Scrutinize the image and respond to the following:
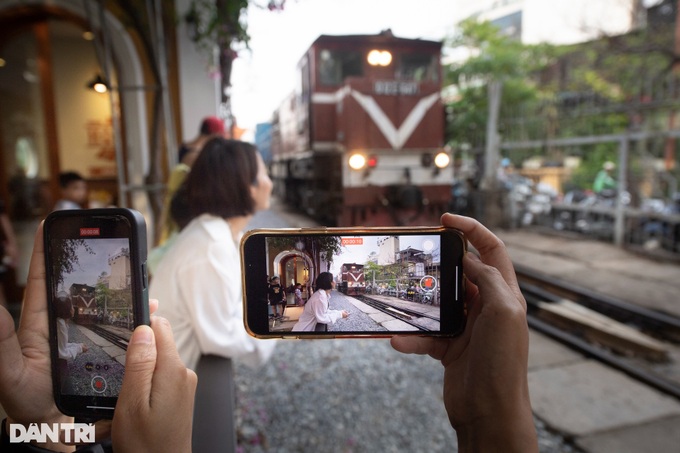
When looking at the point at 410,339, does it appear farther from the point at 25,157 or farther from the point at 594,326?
the point at 25,157

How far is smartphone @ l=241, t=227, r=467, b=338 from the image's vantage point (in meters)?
0.68

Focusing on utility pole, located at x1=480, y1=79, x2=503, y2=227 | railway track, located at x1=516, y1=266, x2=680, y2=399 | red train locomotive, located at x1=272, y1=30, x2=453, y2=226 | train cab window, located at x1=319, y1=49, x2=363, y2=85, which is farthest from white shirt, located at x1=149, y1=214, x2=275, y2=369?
train cab window, located at x1=319, y1=49, x2=363, y2=85

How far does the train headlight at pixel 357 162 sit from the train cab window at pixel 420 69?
94 centimetres

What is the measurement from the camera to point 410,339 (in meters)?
0.79

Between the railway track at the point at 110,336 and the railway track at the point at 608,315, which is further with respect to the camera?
the railway track at the point at 608,315

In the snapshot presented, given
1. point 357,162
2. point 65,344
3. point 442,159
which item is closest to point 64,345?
point 65,344

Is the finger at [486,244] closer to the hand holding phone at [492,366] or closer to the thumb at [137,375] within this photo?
the hand holding phone at [492,366]

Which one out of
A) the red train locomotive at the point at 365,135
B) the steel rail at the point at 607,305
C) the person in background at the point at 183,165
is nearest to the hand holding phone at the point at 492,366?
the red train locomotive at the point at 365,135

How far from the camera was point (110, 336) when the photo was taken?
2.20ft

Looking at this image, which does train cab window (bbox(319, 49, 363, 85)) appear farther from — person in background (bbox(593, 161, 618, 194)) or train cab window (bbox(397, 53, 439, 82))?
person in background (bbox(593, 161, 618, 194))

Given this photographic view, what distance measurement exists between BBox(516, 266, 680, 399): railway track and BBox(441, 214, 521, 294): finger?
9.52ft

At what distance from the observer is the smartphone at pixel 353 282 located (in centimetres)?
68

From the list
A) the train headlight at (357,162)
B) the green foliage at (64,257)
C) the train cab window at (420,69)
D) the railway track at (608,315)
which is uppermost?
the train cab window at (420,69)

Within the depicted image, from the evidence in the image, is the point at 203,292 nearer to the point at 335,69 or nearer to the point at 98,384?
the point at 98,384
